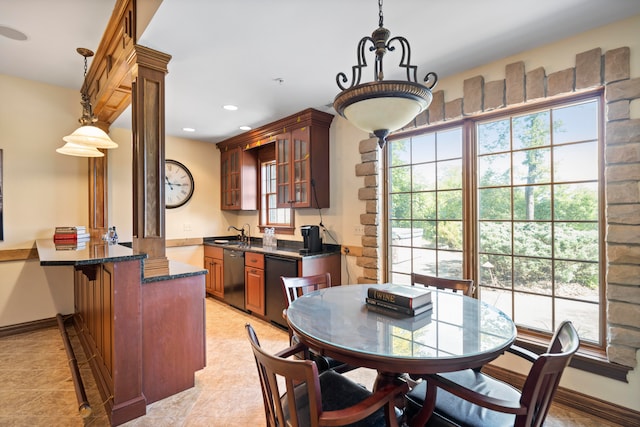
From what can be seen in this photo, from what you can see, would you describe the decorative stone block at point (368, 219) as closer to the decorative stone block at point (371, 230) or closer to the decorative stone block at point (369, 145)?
the decorative stone block at point (371, 230)

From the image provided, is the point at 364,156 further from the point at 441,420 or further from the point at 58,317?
the point at 58,317

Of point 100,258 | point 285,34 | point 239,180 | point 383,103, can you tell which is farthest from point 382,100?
point 239,180

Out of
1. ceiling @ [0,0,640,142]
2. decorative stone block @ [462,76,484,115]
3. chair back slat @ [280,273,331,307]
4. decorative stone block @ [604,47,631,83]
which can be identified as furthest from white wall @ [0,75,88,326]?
decorative stone block @ [604,47,631,83]

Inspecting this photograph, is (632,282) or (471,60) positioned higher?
(471,60)

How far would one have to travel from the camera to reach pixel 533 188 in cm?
236

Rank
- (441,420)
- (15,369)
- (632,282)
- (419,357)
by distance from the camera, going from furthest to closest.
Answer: (15,369)
(632,282)
(441,420)
(419,357)

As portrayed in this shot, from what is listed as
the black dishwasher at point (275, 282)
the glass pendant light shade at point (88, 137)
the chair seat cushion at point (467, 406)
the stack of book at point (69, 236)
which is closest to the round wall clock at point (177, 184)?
the stack of book at point (69, 236)

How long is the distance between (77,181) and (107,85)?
64.6 inches

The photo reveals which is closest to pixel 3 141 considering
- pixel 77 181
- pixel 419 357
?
pixel 77 181

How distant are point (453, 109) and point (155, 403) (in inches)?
129

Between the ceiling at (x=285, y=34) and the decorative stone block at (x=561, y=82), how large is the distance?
0.80 ft

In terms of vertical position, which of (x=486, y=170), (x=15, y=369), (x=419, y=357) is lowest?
(x=15, y=369)

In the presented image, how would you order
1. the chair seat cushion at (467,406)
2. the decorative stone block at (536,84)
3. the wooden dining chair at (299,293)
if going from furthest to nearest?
1. the decorative stone block at (536,84)
2. the wooden dining chair at (299,293)
3. the chair seat cushion at (467,406)

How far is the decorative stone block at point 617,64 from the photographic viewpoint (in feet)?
6.18
